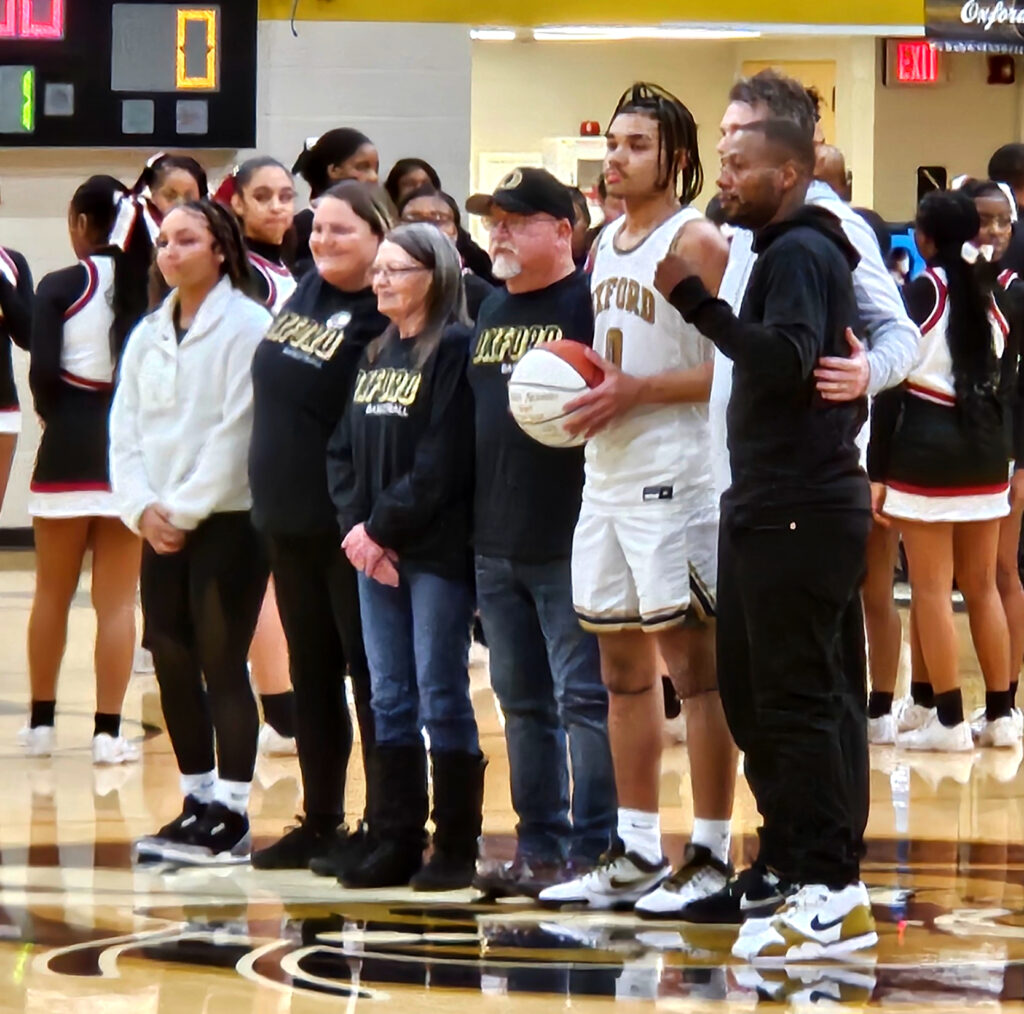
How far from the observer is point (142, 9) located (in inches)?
401

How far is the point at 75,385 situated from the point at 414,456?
2.05m

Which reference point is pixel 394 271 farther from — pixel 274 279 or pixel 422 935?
pixel 422 935

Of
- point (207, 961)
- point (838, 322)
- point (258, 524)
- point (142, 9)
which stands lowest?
point (207, 961)

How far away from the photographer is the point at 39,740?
641 centimetres

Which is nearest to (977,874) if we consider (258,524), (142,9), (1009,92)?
(258,524)

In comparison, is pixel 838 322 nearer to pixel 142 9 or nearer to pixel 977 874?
pixel 977 874

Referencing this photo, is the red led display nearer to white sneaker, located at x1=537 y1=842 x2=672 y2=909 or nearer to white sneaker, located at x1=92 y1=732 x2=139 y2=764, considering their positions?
white sneaker, located at x1=92 y1=732 x2=139 y2=764

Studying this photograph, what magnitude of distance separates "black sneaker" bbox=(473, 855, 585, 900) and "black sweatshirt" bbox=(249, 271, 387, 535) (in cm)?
90

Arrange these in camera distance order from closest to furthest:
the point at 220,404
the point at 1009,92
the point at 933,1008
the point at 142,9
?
the point at 933,1008, the point at 220,404, the point at 142,9, the point at 1009,92

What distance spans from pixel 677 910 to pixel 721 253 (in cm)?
141

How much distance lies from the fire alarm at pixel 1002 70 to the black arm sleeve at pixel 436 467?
9315 mm

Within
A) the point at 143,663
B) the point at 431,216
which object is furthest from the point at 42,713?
the point at 431,216

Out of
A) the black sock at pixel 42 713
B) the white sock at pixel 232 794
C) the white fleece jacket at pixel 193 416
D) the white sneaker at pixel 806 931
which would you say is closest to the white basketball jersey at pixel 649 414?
the white sneaker at pixel 806 931

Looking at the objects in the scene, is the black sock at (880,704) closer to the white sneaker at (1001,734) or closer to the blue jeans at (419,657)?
the white sneaker at (1001,734)
